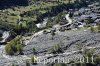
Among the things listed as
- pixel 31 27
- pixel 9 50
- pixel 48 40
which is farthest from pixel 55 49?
pixel 31 27

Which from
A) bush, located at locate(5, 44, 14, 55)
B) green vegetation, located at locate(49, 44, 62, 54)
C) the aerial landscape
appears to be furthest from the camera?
bush, located at locate(5, 44, 14, 55)

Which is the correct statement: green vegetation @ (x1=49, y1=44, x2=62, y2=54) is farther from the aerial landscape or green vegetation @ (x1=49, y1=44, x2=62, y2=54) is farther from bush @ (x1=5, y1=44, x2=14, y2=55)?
bush @ (x1=5, y1=44, x2=14, y2=55)

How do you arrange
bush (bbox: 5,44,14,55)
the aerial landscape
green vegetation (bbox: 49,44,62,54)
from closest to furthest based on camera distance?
the aerial landscape → green vegetation (bbox: 49,44,62,54) → bush (bbox: 5,44,14,55)

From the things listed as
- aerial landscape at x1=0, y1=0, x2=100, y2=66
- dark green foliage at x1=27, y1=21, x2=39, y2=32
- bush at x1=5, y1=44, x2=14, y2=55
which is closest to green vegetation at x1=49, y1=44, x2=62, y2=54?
aerial landscape at x1=0, y1=0, x2=100, y2=66

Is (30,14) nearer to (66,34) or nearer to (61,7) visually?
(61,7)

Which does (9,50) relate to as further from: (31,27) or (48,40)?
(31,27)

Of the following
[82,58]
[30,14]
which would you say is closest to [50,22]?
[30,14]

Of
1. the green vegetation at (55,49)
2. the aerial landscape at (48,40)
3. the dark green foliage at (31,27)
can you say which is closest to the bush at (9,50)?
the aerial landscape at (48,40)

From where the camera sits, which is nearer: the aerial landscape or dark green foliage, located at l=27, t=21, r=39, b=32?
the aerial landscape
